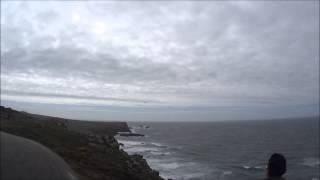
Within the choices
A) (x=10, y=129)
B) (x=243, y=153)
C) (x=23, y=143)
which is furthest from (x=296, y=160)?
(x=23, y=143)

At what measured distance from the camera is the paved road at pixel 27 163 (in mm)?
14008

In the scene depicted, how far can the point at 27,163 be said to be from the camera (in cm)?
1465

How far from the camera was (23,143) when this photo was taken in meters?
16.0

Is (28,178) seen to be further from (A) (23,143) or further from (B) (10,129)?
(B) (10,129)

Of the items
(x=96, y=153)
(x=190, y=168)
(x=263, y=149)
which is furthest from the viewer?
(x=263, y=149)

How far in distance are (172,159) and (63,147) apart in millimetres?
41986

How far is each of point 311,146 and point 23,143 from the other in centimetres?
8439

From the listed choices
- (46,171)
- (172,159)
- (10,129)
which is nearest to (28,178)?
(46,171)

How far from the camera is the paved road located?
46.0 ft

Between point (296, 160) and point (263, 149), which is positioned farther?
point (263, 149)

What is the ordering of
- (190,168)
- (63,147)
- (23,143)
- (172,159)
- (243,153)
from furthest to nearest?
(243,153)
(172,159)
(190,168)
(63,147)
(23,143)

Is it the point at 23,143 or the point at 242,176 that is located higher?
the point at 23,143

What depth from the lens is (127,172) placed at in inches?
963

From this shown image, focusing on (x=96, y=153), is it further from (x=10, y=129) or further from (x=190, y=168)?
(x=190, y=168)
